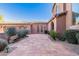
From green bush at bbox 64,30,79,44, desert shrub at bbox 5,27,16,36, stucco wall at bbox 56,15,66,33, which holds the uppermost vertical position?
stucco wall at bbox 56,15,66,33

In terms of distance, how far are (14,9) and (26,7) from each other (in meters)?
1.04

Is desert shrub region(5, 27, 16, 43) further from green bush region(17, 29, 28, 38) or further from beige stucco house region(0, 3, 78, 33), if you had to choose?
green bush region(17, 29, 28, 38)

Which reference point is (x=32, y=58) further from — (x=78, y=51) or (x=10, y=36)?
(x=10, y=36)

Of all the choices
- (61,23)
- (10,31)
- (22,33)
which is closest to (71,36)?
(61,23)

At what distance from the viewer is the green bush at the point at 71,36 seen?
11.2 meters

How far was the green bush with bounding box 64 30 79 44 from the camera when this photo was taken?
36.7 ft

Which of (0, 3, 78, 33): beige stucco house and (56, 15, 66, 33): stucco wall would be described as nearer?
(0, 3, 78, 33): beige stucco house

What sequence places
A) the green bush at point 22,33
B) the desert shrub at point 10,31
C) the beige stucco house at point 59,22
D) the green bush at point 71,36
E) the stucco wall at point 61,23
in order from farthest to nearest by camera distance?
the green bush at point 22,33, the desert shrub at point 10,31, the stucco wall at point 61,23, the beige stucco house at point 59,22, the green bush at point 71,36

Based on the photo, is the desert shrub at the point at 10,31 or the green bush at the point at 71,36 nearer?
the green bush at the point at 71,36

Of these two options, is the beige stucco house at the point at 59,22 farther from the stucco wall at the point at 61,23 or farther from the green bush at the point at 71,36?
the green bush at the point at 71,36

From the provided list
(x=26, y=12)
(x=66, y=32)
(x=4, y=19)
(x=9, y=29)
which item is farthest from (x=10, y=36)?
(x=66, y=32)

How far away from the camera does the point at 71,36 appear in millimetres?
11500

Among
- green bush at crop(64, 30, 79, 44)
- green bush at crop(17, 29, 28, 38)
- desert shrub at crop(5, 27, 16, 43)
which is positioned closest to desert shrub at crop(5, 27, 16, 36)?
desert shrub at crop(5, 27, 16, 43)

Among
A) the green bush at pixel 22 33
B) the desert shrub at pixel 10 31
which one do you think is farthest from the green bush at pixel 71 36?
the desert shrub at pixel 10 31
